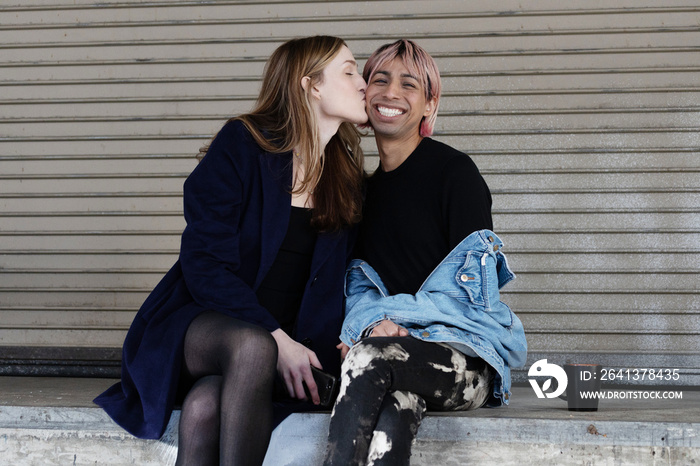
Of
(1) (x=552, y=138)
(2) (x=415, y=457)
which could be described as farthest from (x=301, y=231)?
(1) (x=552, y=138)

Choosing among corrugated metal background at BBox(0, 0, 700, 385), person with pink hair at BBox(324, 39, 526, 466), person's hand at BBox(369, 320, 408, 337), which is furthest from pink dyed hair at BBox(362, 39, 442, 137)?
corrugated metal background at BBox(0, 0, 700, 385)

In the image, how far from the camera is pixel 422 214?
2.29 m

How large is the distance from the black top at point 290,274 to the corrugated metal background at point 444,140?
76.6 inches

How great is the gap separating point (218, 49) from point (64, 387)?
2046 mm

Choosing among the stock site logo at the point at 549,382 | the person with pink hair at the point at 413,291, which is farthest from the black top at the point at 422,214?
the stock site logo at the point at 549,382

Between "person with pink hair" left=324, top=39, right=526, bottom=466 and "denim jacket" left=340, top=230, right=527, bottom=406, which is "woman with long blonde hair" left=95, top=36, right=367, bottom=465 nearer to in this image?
"person with pink hair" left=324, top=39, right=526, bottom=466

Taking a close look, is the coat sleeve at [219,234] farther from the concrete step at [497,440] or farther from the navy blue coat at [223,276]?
the concrete step at [497,440]

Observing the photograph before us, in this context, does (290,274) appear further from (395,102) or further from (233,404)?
(395,102)

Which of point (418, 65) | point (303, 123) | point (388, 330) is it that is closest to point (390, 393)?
point (388, 330)

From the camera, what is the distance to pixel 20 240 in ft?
14.3

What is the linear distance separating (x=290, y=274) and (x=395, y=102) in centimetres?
A: 62

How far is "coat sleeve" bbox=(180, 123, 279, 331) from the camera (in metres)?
2.09

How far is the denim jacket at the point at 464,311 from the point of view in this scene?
6.91ft

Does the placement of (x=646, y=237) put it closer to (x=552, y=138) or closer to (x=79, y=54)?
(x=552, y=138)
